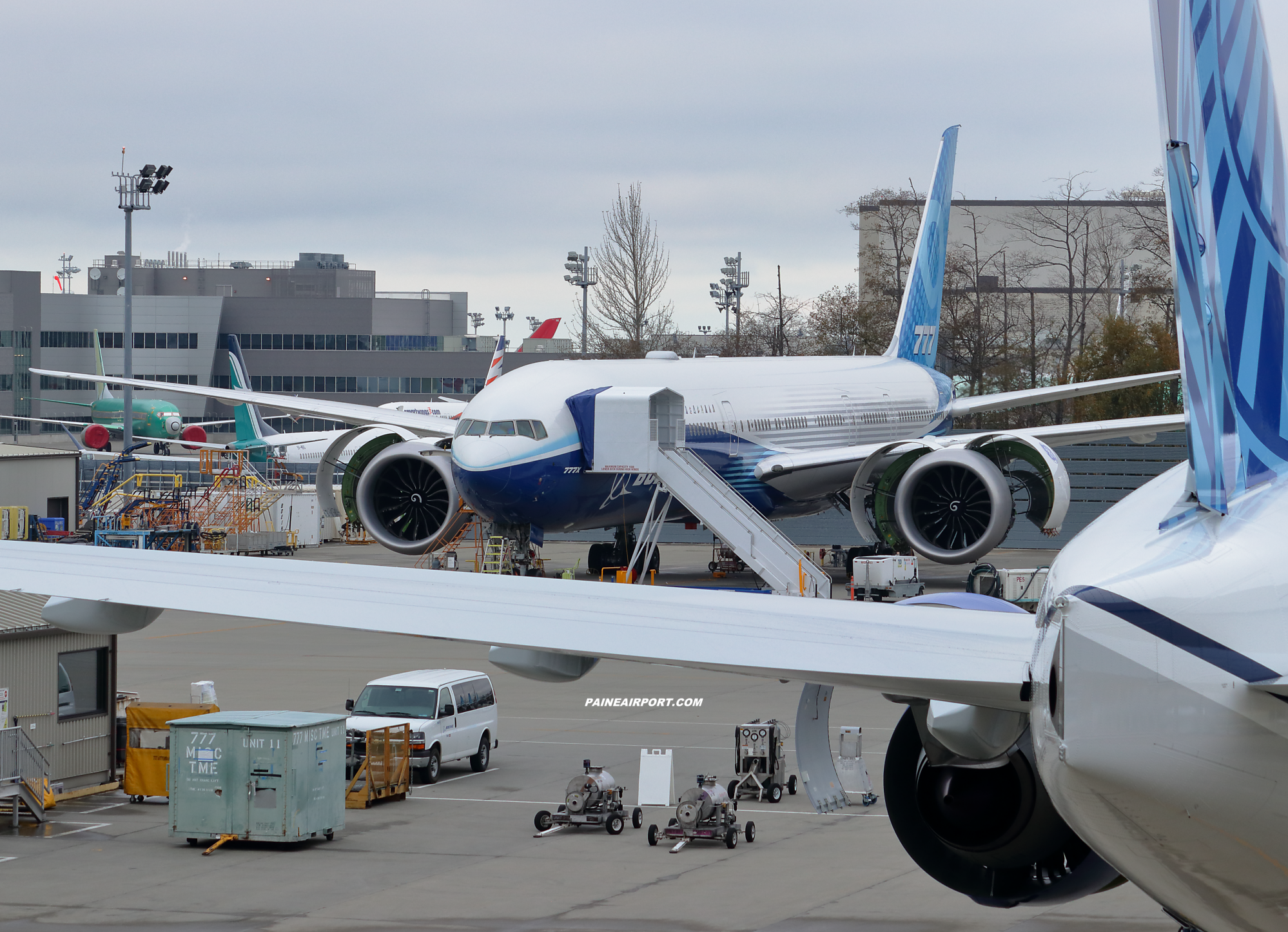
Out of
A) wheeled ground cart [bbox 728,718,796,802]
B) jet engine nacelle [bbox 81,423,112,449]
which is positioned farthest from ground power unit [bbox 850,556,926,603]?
jet engine nacelle [bbox 81,423,112,449]

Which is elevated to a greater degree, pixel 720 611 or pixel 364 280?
pixel 364 280

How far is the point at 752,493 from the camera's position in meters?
34.4

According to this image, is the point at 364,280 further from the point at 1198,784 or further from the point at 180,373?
the point at 1198,784

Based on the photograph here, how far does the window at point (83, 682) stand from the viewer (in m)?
17.9

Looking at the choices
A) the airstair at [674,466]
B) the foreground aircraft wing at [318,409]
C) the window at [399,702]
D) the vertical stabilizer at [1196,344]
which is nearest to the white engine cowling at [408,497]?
the foreground aircraft wing at [318,409]

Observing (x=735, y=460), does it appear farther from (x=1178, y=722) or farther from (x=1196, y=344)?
(x=1178, y=722)

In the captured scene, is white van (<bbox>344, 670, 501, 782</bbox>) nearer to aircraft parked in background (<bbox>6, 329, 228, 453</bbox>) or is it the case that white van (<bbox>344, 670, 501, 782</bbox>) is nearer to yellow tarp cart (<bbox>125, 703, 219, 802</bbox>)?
yellow tarp cart (<bbox>125, 703, 219, 802</bbox>)

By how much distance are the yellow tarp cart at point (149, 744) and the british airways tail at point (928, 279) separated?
28845 mm

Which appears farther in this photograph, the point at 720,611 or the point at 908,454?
the point at 908,454

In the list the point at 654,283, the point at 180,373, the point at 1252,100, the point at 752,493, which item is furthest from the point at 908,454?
the point at 180,373

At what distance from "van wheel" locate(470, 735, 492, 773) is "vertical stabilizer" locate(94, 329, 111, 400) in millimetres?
89558

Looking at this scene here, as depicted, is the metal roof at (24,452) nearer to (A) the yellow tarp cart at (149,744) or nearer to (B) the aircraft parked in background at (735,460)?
(B) the aircraft parked in background at (735,460)

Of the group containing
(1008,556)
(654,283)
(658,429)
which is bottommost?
(1008,556)

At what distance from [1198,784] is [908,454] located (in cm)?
2748
